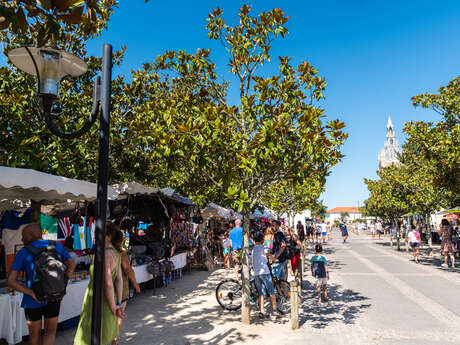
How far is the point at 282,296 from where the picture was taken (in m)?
7.23

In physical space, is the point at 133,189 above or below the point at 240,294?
above

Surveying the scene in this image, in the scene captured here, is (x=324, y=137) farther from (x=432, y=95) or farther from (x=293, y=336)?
(x=432, y=95)

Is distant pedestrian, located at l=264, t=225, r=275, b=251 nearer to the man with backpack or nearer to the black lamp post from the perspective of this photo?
the man with backpack

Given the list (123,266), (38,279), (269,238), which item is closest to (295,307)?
(269,238)

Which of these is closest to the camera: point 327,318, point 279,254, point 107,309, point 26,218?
point 107,309

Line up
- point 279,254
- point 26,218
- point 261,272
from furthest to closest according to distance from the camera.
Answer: point 26,218 < point 279,254 < point 261,272

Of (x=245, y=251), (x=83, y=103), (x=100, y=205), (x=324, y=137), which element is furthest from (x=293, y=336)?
(x=83, y=103)

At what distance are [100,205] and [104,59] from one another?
1.43 metres

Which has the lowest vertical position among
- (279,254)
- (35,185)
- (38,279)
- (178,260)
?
(178,260)

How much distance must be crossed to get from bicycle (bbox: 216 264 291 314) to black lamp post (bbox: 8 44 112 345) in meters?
4.62

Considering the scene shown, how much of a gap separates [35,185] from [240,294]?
15.3 feet

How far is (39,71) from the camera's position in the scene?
317 cm

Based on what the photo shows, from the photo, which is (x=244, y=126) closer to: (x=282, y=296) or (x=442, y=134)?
(x=282, y=296)

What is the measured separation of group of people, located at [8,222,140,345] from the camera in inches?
147
